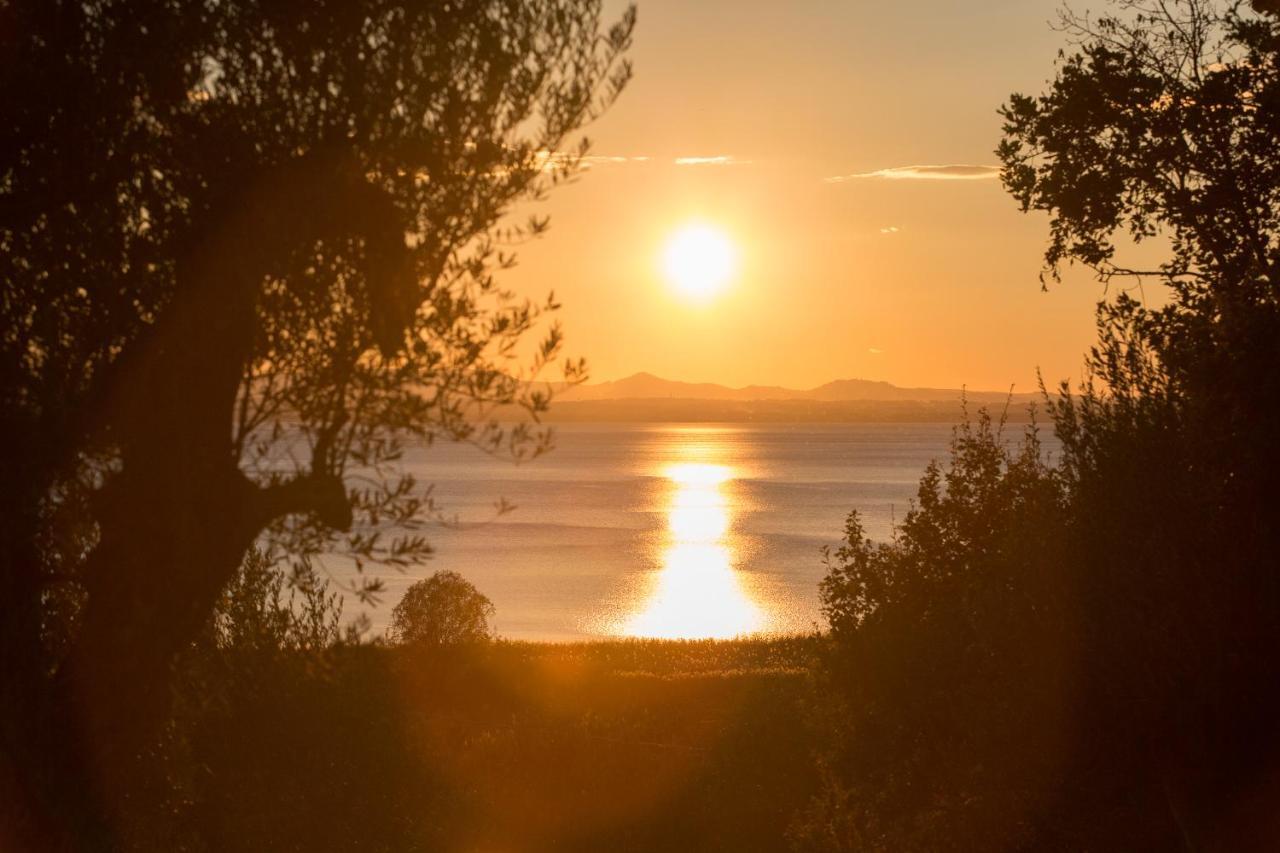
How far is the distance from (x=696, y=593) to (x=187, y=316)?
9807 cm

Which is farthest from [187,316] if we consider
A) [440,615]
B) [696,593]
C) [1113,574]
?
[696,593]

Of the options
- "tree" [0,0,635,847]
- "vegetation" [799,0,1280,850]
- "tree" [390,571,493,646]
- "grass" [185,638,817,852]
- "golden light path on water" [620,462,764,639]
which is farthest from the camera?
"golden light path on water" [620,462,764,639]

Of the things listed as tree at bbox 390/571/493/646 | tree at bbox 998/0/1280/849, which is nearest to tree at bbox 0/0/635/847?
tree at bbox 998/0/1280/849

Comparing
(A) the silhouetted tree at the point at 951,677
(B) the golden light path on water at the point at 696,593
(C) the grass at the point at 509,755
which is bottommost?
(B) the golden light path on water at the point at 696,593

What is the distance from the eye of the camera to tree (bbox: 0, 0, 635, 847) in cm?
924

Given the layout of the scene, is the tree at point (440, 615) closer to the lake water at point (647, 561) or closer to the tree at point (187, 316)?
the lake water at point (647, 561)

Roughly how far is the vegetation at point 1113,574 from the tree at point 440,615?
1855 centimetres

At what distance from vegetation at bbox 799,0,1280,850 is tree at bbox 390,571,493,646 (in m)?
18.6

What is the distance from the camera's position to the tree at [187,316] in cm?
924

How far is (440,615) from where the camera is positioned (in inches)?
1400

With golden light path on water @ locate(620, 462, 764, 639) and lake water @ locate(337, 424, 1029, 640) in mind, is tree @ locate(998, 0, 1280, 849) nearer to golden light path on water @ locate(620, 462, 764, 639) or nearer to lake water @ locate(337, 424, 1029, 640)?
lake water @ locate(337, 424, 1029, 640)

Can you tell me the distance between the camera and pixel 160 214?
9.43 metres

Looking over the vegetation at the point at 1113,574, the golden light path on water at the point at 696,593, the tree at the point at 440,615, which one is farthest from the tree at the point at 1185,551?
the golden light path on water at the point at 696,593

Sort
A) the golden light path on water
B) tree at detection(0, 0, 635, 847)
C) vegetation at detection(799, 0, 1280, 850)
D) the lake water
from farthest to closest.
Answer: the lake water
the golden light path on water
vegetation at detection(799, 0, 1280, 850)
tree at detection(0, 0, 635, 847)
